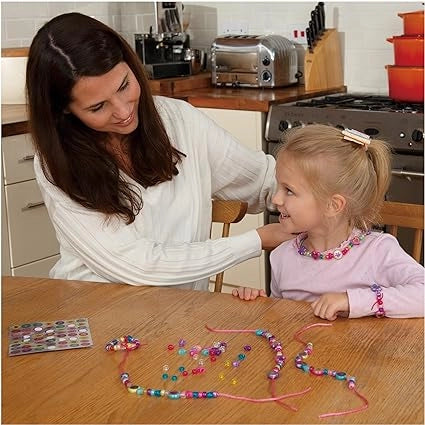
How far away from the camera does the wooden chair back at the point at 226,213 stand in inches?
88.0

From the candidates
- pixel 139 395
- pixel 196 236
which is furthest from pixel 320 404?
pixel 196 236

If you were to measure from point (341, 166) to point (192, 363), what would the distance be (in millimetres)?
629

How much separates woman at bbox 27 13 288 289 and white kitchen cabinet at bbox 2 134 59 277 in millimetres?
1353

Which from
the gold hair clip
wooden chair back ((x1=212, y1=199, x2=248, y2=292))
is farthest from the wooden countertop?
the gold hair clip

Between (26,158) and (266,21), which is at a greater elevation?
(266,21)

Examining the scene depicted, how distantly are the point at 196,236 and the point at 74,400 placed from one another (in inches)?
38.9

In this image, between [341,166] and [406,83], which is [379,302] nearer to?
[341,166]

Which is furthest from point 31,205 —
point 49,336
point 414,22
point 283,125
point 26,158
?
point 49,336

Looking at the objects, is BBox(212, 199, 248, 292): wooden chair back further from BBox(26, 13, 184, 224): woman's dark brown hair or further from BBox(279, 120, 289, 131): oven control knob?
BBox(279, 120, 289, 131): oven control knob

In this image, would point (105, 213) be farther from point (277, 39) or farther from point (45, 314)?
point (277, 39)

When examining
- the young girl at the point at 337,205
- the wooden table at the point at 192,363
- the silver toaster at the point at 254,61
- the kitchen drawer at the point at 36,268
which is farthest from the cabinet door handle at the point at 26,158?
the young girl at the point at 337,205

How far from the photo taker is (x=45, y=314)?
1753mm

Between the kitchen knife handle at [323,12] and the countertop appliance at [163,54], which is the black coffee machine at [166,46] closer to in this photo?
the countertop appliance at [163,54]

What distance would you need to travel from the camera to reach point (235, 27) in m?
4.47
